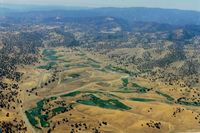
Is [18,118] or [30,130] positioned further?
[18,118]

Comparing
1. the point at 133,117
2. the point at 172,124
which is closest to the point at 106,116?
the point at 133,117

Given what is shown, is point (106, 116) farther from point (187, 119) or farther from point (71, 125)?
point (187, 119)

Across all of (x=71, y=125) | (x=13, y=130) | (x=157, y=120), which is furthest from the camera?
(x=157, y=120)

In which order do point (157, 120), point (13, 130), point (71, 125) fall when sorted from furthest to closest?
point (157, 120) → point (71, 125) → point (13, 130)

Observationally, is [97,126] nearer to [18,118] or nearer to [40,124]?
[40,124]

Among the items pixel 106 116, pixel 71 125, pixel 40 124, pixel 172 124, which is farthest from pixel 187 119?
pixel 40 124

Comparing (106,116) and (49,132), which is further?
(106,116)

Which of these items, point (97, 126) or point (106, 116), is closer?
point (97, 126)

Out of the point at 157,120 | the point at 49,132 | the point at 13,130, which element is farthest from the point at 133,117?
the point at 13,130

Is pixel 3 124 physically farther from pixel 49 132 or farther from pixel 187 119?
pixel 187 119
